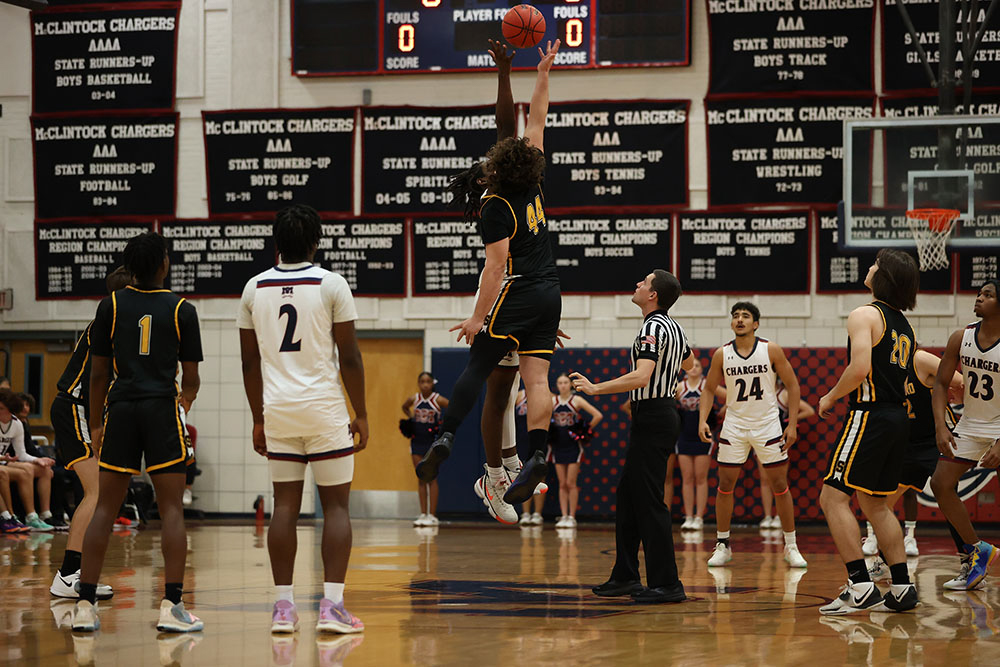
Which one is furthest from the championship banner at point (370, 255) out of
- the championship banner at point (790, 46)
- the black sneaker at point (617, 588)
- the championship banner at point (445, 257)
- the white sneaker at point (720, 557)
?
the black sneaker at point (617, 588)

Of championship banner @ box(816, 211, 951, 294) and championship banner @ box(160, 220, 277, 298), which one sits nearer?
championship banner @ box(816, 211, 951, 294)

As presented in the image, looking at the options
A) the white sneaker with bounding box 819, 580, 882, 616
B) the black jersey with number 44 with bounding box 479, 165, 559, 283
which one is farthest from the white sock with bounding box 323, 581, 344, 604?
the white sneaker with bounding box 819, 580, 882, 616

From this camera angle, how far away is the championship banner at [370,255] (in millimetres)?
15820

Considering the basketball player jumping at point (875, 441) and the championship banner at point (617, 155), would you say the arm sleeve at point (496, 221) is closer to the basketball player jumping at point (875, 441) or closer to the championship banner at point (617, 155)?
the basketball player jumping at point (875, 441)

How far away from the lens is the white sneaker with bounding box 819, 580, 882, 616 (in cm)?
679

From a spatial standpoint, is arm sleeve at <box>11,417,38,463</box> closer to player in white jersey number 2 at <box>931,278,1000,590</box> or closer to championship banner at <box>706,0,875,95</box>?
championship banner at <box>706,0,875,95</box>

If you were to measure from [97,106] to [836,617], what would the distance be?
13.7 metres

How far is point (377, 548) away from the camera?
11320mm

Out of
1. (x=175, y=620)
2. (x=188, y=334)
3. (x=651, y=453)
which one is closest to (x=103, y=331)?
(x=188, y=334)

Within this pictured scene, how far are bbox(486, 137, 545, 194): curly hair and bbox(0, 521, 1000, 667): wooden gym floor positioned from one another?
2.45m

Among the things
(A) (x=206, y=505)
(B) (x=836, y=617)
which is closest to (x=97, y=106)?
(A) (x=206, y=505)

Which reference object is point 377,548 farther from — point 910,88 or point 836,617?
point 910,88

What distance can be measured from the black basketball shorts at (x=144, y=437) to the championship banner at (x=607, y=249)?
31.4ft

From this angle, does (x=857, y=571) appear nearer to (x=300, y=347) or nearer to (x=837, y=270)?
(x=300, y=347)
